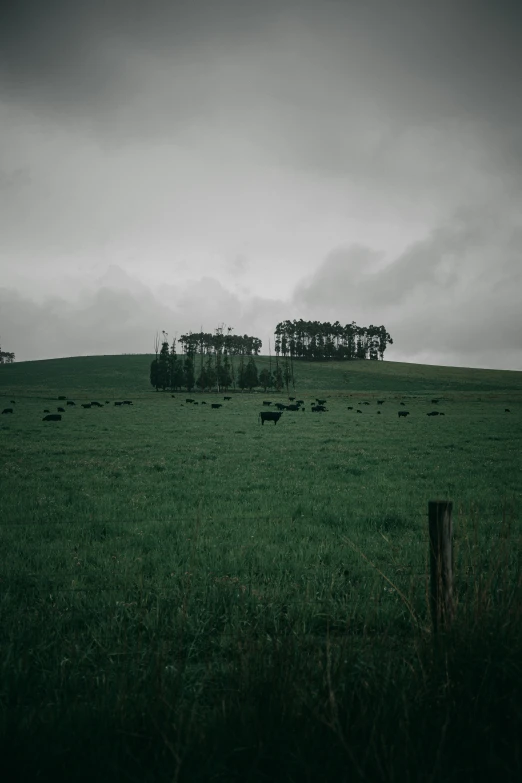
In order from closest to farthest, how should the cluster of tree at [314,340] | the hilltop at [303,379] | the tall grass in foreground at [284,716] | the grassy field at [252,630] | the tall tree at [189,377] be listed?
the tall grass in foreground at [284,716]
the grassy field at [252,630]
the hilltop at [303,379]
the tall tree at [189,377]
the cluster of tree at [314,340]

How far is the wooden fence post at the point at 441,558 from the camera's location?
13.2 feet

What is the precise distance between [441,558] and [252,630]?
6.51 ft

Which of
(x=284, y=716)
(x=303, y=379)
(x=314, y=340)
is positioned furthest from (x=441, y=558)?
(x=314, y=340)

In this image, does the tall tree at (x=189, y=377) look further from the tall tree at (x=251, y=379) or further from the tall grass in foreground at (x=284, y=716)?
the tall grass in foreground at (x=284, y=716)

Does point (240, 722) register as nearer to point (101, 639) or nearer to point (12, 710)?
point (12, 710)

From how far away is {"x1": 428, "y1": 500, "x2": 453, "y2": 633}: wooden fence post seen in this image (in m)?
4.02

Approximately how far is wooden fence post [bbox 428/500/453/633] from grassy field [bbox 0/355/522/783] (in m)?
0.23

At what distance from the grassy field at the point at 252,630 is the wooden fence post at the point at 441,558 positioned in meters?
0.23

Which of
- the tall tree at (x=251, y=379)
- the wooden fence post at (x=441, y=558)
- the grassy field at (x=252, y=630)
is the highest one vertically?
the tall tree at (x=251, y=379)

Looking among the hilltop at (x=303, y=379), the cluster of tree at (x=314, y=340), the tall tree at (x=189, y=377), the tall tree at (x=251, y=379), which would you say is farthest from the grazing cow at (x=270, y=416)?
the cluster of tree at (x=314, y=340)

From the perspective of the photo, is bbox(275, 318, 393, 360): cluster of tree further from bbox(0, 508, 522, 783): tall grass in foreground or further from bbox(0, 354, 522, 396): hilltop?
bbox(0, 508, 522, 783): tall grass in foreground

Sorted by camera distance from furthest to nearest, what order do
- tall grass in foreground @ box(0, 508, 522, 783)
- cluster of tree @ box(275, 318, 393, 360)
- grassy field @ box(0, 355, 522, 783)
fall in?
cluster of tree @ box(275, 318, 393, 360) → grassy field @ box(0, 355, 522, 783) → tall grass in foreground @ box(0, 508, 522, 783)

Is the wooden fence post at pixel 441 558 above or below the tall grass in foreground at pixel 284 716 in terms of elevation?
above

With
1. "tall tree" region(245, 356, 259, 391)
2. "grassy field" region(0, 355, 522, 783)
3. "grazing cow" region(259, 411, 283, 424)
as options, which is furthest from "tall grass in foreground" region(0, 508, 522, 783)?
"tall tree" region(245, 356, 259, 391)
